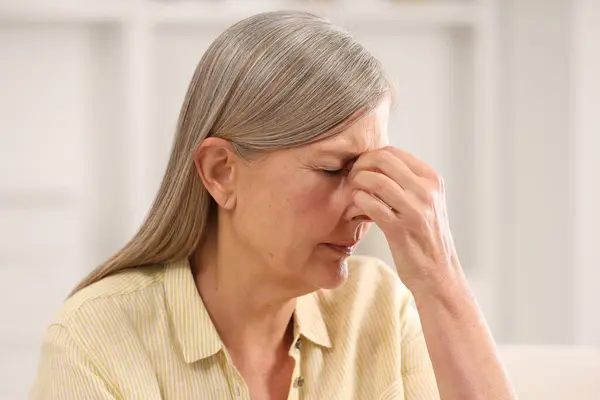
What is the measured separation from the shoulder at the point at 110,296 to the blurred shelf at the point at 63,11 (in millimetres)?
2334

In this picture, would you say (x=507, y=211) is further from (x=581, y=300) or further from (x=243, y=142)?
(x=243, y=142)

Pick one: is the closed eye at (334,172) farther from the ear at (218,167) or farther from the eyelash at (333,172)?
the ear at (218,167)

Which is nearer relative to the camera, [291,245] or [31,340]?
[291,245]

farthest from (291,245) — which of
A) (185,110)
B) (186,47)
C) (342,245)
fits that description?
(186,47)

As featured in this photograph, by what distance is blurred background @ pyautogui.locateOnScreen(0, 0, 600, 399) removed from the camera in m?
3.89

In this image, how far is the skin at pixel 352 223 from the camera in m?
1.51

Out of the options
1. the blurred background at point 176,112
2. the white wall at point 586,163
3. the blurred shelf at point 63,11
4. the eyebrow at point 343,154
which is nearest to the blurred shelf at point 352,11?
the blurred background at point 176,112

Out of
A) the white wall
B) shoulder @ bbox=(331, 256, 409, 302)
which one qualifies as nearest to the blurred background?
the white wall

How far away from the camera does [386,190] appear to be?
4.90 ft

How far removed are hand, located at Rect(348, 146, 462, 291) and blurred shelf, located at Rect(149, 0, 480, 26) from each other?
242cm

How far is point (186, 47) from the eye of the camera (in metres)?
3.96

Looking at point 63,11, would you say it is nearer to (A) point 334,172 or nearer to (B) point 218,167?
(B) point 218,167

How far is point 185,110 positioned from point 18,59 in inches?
101

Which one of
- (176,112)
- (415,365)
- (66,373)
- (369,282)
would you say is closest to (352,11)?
(176,112)
